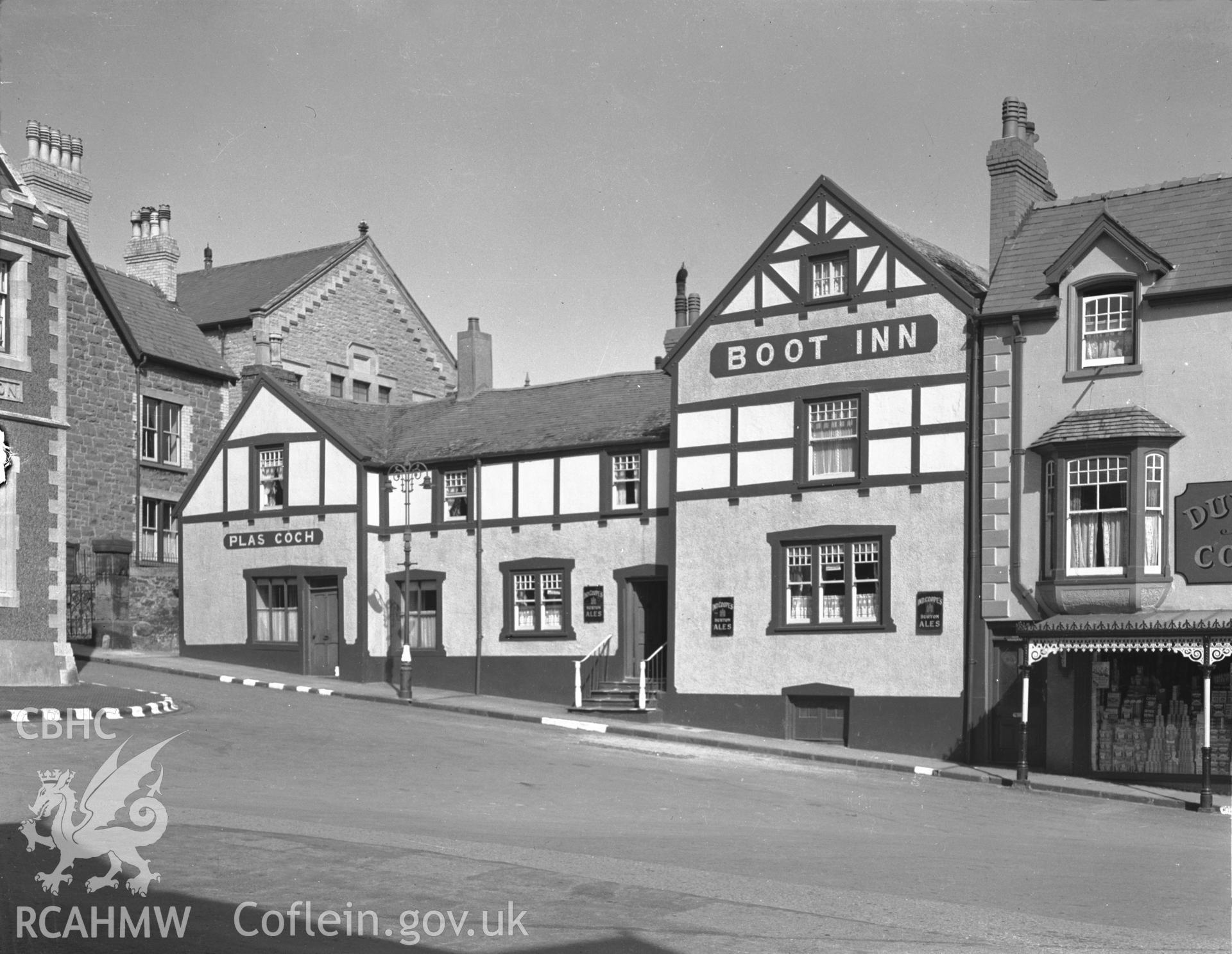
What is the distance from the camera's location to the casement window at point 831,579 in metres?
29.3

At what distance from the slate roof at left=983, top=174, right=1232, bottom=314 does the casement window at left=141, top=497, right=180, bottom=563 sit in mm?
24738

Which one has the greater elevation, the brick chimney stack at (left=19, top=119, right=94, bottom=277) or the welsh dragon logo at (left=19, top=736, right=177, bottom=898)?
the brick chimney stack at (left=19, top=119, right=94, bottom=277)

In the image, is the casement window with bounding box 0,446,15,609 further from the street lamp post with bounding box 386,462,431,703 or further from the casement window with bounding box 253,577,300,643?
the casement window with bounding box 253,577,300,643

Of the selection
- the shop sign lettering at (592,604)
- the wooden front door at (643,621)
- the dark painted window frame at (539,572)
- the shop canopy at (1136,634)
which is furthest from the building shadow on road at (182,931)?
the dark painted window frame at (539,572)

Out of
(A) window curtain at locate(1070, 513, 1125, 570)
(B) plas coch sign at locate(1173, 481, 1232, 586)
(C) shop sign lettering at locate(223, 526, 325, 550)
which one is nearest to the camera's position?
(B) plas coch sign at locate(1173, 481, 1232, 586)

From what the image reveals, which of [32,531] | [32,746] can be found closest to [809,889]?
[32,746]

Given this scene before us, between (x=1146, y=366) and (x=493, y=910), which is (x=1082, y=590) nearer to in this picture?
(x=1146, y=366)

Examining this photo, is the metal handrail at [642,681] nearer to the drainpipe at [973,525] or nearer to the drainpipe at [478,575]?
the drainpipe at [478,575]

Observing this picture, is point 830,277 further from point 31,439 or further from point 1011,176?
point 31,439

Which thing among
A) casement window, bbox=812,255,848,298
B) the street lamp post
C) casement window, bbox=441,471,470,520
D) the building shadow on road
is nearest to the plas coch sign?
casement window, bbox=812,255,848,298

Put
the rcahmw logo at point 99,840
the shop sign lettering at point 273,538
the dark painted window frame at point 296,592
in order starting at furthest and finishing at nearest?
the shop sign lettering at point 273,538 → the dark painted window frame at point 296,592 → the rcahmw logo at point 99,840

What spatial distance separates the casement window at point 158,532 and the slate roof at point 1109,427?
84.0 ft

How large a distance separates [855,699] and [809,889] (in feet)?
54.1

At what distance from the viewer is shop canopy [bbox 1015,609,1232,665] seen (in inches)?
934
